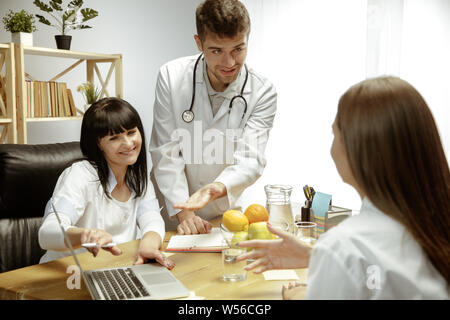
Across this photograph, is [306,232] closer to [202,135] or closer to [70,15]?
[202,135]

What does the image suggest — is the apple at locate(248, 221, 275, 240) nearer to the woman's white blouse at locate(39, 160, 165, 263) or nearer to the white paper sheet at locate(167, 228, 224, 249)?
the white paper sheet at locate(167, 228, 224, 249)

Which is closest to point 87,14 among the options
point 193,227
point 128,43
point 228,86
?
point 128,43

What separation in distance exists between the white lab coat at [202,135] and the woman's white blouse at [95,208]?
20 cm

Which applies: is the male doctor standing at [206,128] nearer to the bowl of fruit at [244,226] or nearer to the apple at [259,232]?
the bowl of fruit at [244,226]

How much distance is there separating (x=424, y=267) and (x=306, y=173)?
2.54m

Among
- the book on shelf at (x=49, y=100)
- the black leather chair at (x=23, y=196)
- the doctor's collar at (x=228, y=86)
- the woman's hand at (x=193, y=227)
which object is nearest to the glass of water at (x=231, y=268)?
the woman's hand at (x=193, y=227)

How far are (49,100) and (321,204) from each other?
2.45m

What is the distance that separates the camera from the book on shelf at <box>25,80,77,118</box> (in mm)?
3246

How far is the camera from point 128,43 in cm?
408

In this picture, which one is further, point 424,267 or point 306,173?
point 306,173
